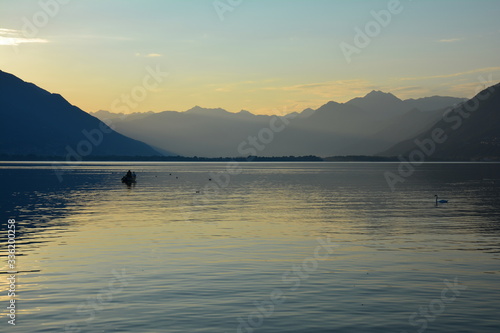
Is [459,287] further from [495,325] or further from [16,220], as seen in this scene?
[16,220]

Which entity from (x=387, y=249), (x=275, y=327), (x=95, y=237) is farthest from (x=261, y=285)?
(x=95, y=237)

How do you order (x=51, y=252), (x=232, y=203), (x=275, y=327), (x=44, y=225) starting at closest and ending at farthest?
(x=275, y=327) → (x=51, y=252) → (x=44, y=225) → (x=232, y=203)

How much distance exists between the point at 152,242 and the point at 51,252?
8.17m

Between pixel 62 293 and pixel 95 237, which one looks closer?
pixel 62 293

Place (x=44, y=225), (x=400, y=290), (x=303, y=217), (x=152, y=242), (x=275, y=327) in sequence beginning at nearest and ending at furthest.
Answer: (x=275, y=327) → (x=400, y=290) → (x=152, y=242) → (x=44, y=225) → (x=303, y=217)

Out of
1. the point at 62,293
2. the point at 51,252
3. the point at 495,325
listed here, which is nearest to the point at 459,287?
the point at 495,325

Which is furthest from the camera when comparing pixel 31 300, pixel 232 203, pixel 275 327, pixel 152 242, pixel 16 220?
pixel 232 203

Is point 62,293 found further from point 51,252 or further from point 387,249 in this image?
point 387,249

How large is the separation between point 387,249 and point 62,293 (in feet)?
78.6

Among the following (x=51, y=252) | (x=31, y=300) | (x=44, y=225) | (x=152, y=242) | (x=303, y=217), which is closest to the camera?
(x=31, y=300)

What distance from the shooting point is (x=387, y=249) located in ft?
137

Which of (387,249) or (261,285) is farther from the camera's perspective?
(387,249)

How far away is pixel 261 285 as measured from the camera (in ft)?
99.0

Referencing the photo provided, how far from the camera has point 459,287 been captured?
1171 inches
